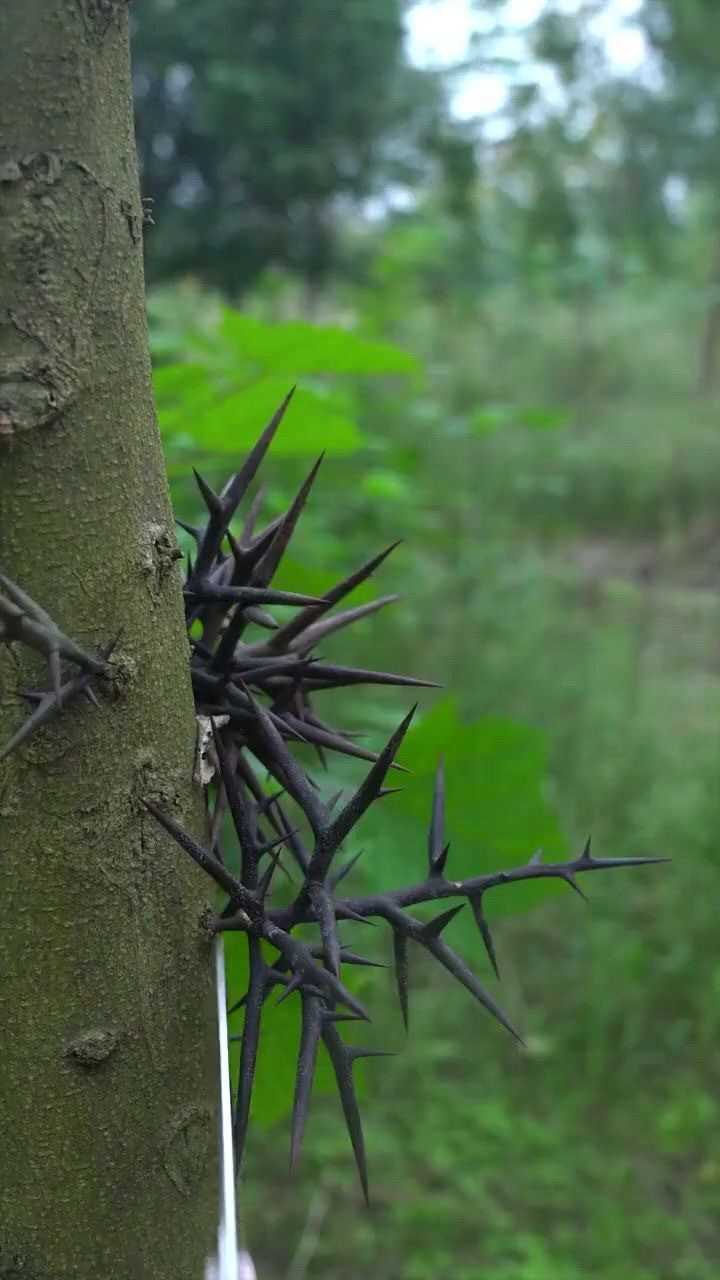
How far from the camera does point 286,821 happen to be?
0.41 metres

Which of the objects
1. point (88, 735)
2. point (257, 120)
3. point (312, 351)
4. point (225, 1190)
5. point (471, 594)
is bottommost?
point (471, 594)

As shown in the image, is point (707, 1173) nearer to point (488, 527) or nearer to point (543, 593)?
point (543, 593)

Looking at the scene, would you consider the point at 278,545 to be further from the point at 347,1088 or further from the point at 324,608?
the point at 347,1088

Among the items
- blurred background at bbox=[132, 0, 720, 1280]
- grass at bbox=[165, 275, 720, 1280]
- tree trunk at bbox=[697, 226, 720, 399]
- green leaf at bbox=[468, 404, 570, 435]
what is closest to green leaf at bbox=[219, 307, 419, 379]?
blurred background at bbox=[132, 0, 720, 1280]

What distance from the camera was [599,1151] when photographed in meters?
1.62

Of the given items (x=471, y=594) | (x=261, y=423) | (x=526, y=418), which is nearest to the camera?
(x=261, y=423)

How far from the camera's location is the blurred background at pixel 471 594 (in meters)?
0.79

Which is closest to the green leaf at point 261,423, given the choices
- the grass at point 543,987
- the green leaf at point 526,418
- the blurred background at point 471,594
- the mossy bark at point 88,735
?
the blurred background at point 471,594

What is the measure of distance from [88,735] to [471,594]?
2.75 m

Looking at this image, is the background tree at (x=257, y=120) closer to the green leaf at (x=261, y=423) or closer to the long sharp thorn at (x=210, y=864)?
the green leaf at (x=261, y=423)

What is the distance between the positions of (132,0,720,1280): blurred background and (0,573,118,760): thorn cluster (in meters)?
0.24

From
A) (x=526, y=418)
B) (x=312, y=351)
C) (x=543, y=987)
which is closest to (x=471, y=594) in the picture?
(x=526, y=418)

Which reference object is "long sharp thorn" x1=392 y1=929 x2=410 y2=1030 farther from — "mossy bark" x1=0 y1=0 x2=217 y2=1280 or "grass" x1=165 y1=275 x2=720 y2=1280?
"grass" x1=165 y1=275 x2=720 y2=1280

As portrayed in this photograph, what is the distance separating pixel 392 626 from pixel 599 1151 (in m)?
1.21
